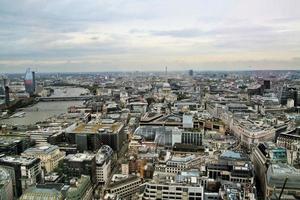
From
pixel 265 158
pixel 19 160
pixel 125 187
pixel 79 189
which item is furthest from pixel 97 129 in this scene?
pixel 265 158

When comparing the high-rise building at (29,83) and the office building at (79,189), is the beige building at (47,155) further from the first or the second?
the high-rise building at (29,83)

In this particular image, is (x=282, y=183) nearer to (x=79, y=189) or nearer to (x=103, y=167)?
(x=79, y=189)

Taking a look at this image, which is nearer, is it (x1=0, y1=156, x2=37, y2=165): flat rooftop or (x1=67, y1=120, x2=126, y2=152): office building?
(x1=0, y1=156, x2=37, y2=165): flat rooftop

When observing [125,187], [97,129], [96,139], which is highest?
[97,129]

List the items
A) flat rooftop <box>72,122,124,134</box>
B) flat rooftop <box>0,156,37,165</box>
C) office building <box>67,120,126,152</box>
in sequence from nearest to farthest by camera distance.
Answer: flat rooftop <box>0,156,37,165</box> → office building <box>67,120,126,152</box> → flat rooftop <box>72,122,124,134</box>

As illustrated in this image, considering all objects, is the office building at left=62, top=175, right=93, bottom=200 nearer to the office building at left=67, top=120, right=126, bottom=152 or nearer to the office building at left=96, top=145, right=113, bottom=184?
the office building at left=96, top=145, right=113, bottom=184

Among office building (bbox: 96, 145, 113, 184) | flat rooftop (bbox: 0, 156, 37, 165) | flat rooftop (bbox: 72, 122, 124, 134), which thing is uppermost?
flat rooftop (bbox: 0, 156, 37, 165)

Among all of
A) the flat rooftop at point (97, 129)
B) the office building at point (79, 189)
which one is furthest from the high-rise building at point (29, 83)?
the office building at point (79, 189)

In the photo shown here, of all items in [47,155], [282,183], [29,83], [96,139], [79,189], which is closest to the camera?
[79,189]

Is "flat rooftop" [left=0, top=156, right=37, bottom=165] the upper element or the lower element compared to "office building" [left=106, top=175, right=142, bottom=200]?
upper

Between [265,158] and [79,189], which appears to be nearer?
[79,189]

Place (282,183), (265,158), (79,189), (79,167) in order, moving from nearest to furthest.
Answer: (79,189), (282,183), (79,167), (265,158)

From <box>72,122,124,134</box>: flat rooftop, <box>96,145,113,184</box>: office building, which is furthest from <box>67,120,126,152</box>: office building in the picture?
<box>96,145,113,184</box>: office building
